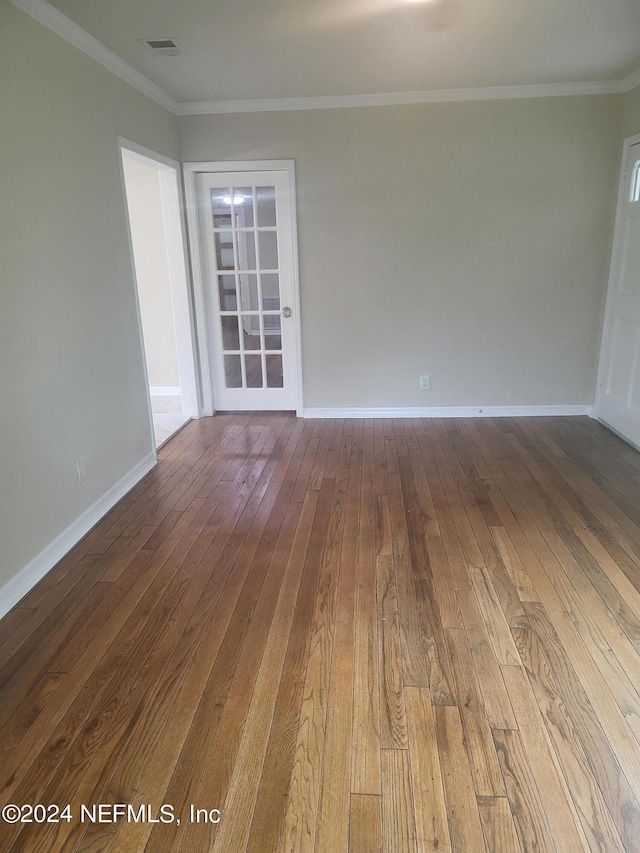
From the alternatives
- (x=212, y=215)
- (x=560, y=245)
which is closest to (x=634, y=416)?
(x=560, y=245)

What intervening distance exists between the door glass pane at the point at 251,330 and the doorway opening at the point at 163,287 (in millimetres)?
475

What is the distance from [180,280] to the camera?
484 cm

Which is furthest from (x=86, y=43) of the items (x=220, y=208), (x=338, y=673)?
(x=338, y=673)

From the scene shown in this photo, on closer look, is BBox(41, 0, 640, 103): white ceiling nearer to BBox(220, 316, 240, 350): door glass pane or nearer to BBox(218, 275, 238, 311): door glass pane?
BBox(218, 275, 238, 311): door glass pane

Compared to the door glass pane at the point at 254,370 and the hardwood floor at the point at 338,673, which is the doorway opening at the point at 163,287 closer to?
the door glass pane at the point at 254,370

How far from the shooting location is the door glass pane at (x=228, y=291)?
4.97 m

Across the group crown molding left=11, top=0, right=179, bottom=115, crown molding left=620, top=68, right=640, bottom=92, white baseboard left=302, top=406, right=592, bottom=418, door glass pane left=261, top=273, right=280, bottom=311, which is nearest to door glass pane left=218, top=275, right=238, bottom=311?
door glass pane left=261, top=273, right=280, bottom=311

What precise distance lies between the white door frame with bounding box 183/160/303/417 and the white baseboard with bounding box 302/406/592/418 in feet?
0.98

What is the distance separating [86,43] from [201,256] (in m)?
2.01

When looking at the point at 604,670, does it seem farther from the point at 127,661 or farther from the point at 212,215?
the point at 212,215

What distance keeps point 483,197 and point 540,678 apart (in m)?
3.79

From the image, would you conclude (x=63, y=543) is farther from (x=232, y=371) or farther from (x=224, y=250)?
(x=224, y=250)

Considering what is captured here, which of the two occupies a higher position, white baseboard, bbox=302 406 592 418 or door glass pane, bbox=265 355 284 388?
door glass pane, bbox=265 355 284 388

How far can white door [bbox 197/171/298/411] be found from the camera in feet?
15.6
